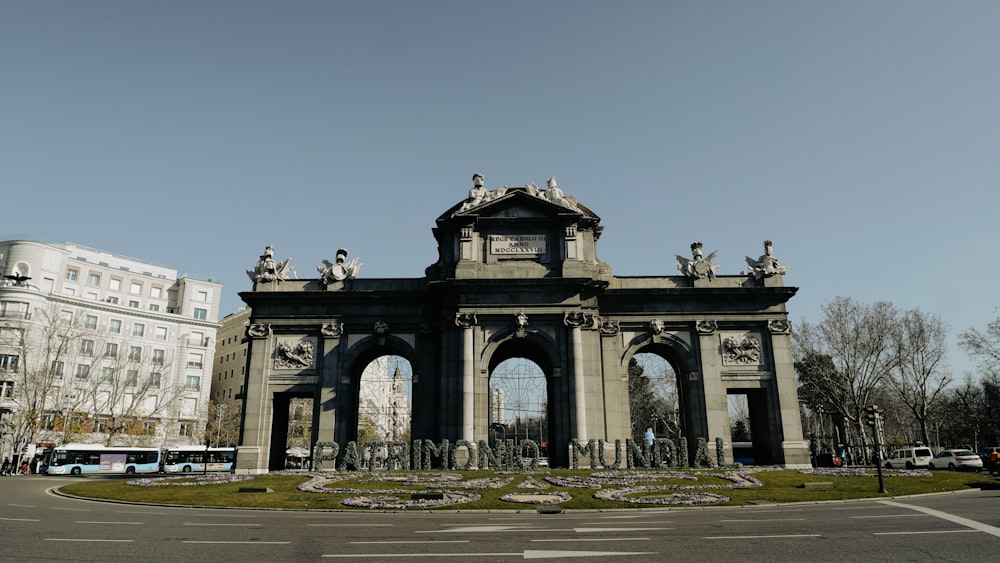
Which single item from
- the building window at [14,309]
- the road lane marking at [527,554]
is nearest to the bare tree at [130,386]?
the building window at [14,309]

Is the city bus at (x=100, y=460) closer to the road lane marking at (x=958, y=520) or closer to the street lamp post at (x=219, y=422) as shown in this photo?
the street lamp post at (x=219, y=422)

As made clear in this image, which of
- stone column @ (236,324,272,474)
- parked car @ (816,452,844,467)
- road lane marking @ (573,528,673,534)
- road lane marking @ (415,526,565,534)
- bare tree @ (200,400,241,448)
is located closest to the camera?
road lane marking @ (573,528,673,534)

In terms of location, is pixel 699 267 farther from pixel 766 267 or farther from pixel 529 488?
pixel 529 488

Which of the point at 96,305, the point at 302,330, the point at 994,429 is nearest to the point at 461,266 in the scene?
the point at 302,330

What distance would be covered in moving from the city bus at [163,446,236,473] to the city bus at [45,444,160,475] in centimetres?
166

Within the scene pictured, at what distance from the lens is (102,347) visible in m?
80.2

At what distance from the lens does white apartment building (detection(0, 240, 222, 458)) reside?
224 feet

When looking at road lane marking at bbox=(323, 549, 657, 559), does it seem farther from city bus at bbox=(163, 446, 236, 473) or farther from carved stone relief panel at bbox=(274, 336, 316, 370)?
city bus at bbox=(163, 446, 236, 473)

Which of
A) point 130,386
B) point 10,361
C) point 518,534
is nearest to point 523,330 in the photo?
point 518,534

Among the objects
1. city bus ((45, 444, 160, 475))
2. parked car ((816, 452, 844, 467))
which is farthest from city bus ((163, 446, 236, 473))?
parked car ((816, 452, 844, 467))

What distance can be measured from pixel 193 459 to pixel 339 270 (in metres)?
35.7

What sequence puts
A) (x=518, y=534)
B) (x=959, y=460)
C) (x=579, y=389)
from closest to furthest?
(x=518, y=534) < (x=579, y=389) < (x=959, y=460)

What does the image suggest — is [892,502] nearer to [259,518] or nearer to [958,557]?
[958,557]

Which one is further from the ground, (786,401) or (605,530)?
(786,401)
